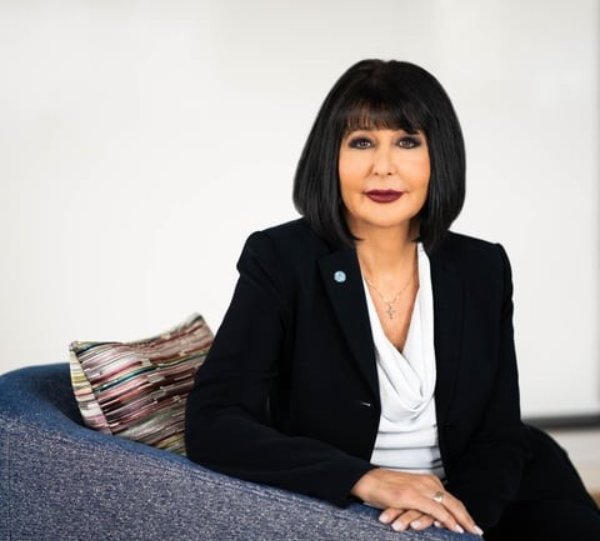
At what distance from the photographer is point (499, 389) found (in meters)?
2.19

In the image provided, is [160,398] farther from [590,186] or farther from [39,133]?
[590,186]

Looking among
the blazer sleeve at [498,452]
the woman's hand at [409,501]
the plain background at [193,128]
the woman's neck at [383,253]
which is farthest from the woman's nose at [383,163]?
the plain background at [193,128]

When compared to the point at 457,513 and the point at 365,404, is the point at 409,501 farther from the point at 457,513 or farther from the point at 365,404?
the point at 365,404

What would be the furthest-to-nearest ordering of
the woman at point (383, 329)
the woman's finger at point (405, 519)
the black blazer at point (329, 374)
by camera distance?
the woman at point (383, 329) < the black blazer at point (329, 374) < the woman's finger at point (405, 519)

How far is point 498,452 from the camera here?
2.13 metres

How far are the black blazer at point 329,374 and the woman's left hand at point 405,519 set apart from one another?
0.32 feet

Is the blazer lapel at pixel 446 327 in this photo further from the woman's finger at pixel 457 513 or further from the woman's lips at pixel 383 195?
the woman's finger at pixel 457 513

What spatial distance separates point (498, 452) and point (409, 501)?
427 millimetres

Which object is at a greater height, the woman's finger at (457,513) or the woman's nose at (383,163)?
the woman's nose at (383,163)

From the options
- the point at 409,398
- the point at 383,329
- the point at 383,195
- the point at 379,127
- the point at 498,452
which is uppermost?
the point at 379,127

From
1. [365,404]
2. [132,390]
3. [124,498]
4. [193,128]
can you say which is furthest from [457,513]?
[193,128]

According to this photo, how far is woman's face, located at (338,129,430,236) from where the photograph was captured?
2.05 metres

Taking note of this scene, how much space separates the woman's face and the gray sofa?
57 cm

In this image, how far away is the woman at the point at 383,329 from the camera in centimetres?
201
